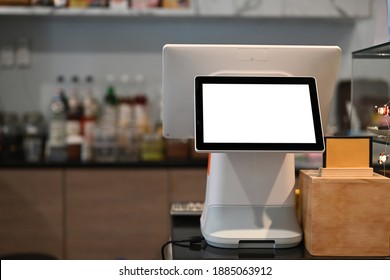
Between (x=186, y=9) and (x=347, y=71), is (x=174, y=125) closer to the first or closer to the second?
(x=186, y=9)

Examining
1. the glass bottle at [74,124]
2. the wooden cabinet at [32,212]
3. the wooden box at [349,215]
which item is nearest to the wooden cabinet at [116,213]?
the wooden cabinet at [32,212]

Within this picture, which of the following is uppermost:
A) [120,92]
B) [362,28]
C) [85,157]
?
[362,28]

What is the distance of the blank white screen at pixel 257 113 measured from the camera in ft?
4.55

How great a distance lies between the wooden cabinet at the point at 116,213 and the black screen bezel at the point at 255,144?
168cm

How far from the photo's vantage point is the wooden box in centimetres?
134

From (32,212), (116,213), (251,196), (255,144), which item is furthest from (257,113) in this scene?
(32,212)

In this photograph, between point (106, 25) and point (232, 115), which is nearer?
→ point (232, 115)

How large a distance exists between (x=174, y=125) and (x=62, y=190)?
164 centimetres

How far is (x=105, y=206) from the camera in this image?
3102 mm

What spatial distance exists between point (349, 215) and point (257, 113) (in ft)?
1.05

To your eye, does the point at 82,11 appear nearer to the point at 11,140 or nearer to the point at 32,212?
the point at 11,140

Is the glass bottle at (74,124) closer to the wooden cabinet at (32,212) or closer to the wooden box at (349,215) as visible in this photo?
the wooden cabinet at (32,212)

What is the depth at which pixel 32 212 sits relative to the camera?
3.08m
